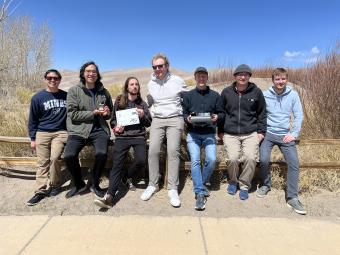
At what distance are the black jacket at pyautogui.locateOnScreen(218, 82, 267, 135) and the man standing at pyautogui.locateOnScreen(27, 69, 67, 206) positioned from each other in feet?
7.96

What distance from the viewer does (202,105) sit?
213 inches

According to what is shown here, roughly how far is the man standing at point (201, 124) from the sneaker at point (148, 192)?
1.92 feet

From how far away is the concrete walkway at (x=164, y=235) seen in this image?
3920 millimetres

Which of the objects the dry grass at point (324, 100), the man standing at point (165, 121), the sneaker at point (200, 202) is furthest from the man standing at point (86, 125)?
the dry grass at point (324, 100)

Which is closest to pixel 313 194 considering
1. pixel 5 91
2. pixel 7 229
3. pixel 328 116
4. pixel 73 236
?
pixel 328 116

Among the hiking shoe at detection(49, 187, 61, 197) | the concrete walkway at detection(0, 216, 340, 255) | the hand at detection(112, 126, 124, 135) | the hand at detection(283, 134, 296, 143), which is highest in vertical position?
the hand at detection(112, 126, 124, 135)

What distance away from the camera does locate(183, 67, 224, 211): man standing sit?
5281 millimetres

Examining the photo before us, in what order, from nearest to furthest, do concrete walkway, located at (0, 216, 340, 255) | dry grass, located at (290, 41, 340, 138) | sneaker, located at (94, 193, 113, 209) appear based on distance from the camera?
concrete walkway, located at (0, 216, 340, 255) → sneaker, located at (94, 193, 113, 209) → dry grass, located at (290, 41, 340, 138)

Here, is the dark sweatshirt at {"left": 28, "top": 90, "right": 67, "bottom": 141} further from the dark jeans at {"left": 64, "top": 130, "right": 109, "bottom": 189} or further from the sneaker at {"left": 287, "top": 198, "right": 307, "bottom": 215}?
the sneaker at {"left": 287, "top": 198, "right": 307, "bottom": 215}

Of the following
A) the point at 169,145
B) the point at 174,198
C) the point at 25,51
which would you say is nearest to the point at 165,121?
the point at 169,145

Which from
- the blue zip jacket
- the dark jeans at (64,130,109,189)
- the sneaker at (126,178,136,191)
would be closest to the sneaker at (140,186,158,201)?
the sneaker at (126,178,136,191)

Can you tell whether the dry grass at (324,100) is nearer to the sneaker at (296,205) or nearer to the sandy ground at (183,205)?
the sandy ground at (183,205)

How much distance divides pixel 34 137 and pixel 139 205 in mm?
1854

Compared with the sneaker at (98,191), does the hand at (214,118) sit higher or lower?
higher
